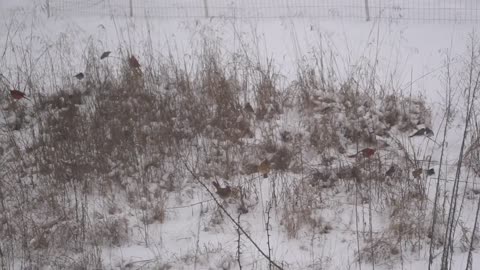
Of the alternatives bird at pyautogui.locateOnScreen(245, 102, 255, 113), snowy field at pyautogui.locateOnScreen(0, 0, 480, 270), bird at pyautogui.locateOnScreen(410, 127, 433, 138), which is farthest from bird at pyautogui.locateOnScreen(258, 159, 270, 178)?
bird at pyautogui.locateOnScreen(410, 127, 433, 138)

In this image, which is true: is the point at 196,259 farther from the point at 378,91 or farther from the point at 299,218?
the point at 378,91

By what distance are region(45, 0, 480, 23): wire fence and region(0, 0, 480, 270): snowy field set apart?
0.92m

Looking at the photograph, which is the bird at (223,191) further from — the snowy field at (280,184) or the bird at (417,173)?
the bird at (417,173)

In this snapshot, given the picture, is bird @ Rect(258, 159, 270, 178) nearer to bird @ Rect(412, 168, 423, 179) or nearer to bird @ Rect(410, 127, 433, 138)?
bird @ Rect(412, 168, 423, 179)

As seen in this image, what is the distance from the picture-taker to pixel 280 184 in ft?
14.2

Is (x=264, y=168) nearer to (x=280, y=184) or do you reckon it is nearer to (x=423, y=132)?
(x=280, y=184)

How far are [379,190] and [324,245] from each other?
807 mm

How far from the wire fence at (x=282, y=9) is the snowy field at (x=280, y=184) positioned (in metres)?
0.92

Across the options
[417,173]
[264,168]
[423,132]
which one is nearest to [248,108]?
[264,168]

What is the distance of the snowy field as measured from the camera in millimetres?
3584

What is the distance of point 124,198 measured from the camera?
4355 millimetres

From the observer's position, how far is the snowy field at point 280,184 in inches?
141

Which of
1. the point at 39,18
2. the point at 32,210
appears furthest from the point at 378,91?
the point at 39,18

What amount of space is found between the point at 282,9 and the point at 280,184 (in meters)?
5.89
